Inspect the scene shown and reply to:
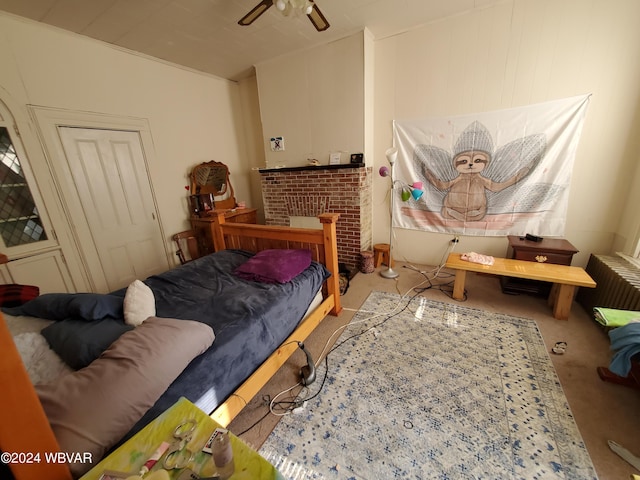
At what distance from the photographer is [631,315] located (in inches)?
58.6

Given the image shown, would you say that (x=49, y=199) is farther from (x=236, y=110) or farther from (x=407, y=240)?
(x=407, y=240)

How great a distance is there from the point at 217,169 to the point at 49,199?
6.00ft

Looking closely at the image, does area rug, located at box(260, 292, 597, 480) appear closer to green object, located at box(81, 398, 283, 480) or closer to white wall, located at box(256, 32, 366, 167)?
green object, located at box(81, 398, 283, 480)

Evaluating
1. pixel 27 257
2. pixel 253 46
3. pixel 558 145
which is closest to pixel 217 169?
pixel 253 46

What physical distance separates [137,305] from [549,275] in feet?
9.90

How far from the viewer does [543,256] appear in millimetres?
2359

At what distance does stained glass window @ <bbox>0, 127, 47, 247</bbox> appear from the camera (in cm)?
213

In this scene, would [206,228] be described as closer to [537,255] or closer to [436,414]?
[436,414]

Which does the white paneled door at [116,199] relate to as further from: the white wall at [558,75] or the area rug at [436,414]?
the white wall at [558,75]

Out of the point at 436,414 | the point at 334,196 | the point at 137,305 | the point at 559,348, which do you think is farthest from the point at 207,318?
the point at 559,348

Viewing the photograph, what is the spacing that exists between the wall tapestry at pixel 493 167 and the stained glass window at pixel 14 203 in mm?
3740

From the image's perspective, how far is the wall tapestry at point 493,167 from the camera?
2398 millimetres

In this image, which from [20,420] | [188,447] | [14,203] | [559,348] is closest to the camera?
[20,420]

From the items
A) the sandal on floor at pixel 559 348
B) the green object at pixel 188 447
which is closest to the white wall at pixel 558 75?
the sandal on floor at pixel 559 348
